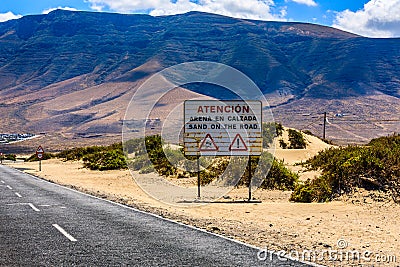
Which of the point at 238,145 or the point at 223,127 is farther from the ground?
the point at 223,127

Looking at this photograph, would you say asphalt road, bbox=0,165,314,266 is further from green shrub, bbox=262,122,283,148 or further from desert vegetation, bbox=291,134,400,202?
green shrub, bbox=262,122,283,148

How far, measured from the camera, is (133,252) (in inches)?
363

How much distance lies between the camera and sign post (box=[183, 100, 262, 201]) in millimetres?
18219

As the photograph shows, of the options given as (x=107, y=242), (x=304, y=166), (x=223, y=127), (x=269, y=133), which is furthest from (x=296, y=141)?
(x=107, y=242)

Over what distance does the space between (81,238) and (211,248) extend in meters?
2.86

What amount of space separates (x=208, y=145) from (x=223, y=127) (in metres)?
1.12

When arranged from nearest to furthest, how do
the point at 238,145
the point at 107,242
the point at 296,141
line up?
the point at 107,242
the point at 238,145
the point at 296,141

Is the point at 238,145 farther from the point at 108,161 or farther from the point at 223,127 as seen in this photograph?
the point at 108,161

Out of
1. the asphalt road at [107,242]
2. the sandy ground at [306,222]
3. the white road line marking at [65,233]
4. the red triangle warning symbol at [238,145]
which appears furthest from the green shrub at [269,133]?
the white road line marking at [65,233]

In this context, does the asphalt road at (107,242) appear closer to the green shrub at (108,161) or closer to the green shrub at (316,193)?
the green shrub at (316,193)

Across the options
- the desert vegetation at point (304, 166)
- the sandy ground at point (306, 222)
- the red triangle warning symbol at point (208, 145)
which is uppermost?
the red triangle warning symbol at point (208, 145)

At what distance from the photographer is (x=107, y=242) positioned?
33.2 feet

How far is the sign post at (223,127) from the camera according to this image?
59.8 feet

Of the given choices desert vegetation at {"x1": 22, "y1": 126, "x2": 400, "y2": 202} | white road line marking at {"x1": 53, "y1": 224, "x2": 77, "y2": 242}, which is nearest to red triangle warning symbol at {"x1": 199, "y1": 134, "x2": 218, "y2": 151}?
desert vegetation at {"x1": 22, "y1": 126, "x2": 400, "y2": 202}
